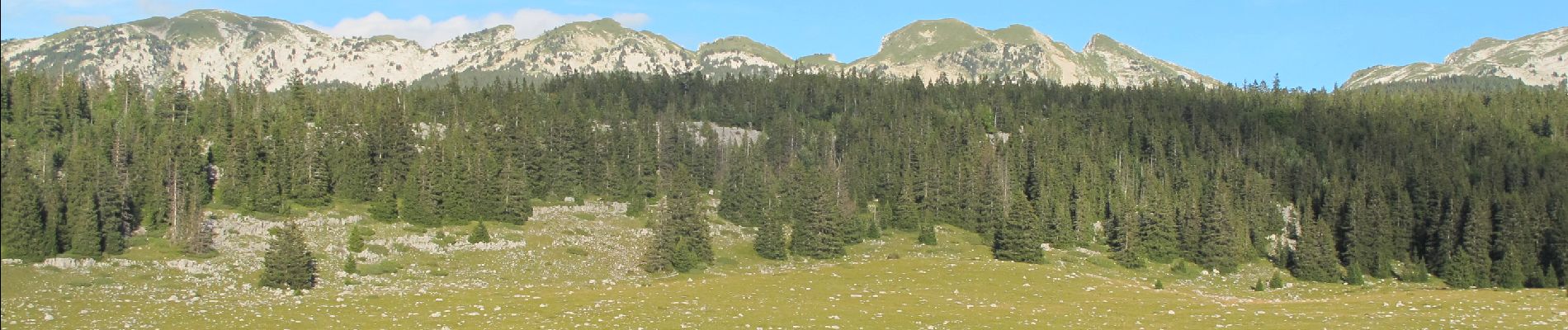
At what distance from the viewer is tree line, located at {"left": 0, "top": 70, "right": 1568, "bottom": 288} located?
116312mm

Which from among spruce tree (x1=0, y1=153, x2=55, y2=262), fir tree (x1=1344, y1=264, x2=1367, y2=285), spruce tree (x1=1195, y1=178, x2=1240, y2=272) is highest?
spruce tree (x1=0, y1=153, x2=55, y2=262)

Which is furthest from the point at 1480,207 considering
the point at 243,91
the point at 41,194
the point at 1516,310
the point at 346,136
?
the point at 243,91

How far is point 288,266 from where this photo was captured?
82062 mm

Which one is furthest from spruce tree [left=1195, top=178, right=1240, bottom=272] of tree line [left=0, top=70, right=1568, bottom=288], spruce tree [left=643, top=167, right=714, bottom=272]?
spruce tree [left=643, top=167, right=714, bottom=272]

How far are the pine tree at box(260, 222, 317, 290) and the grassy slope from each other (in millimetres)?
1882

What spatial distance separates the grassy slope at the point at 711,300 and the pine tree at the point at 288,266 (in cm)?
188

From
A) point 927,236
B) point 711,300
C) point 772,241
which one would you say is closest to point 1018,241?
point 927,236

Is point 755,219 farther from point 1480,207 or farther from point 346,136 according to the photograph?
point 1480,207

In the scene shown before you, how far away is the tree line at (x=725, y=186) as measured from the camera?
11631cm

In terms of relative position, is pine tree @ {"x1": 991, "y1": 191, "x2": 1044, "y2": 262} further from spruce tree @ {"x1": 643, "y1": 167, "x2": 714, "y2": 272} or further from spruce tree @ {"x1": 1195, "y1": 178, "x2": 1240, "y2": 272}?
spruce tree @ {"x1": 643, "y1": 167, "x2": 714, "y2": 272}

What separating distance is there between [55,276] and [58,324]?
27778mm

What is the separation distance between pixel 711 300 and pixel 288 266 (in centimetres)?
3233

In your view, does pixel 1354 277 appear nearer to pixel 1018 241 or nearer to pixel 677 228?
pixel 1018 241

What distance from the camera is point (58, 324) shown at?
2293 inches
